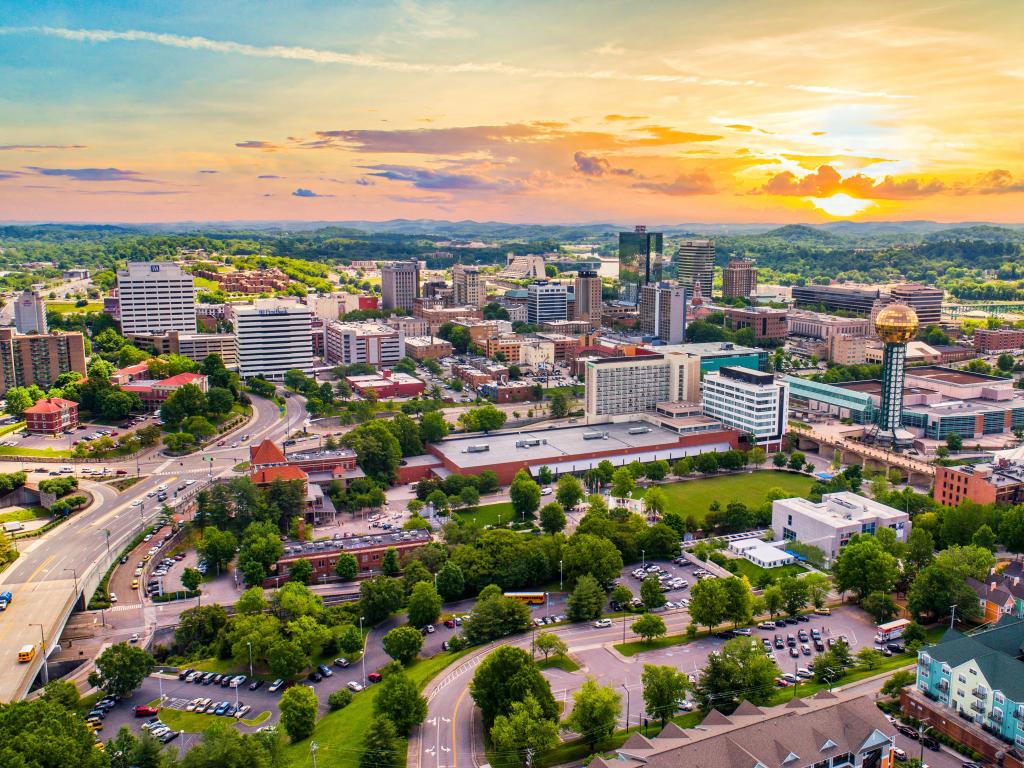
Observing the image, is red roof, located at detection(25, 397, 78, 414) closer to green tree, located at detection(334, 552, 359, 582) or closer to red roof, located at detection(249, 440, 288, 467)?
red roof, located at detection(249, 440, 288, 467)

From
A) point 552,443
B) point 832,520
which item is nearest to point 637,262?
point 552,443

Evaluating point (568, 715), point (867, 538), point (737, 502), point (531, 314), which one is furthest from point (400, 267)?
point (568, 715)

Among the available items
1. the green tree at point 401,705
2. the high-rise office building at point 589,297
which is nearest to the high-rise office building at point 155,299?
the high-rise office building at point 589,297

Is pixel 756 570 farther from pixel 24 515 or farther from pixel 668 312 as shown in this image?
pixel 668 312

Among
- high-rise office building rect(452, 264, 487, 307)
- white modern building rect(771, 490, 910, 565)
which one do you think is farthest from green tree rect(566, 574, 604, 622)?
high-rise office building rect(452, 264, 487, 307)

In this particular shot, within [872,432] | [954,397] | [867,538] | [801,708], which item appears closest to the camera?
[801,708]

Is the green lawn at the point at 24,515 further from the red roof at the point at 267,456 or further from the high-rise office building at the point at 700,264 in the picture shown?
the high-rise office building at the point at 700,264

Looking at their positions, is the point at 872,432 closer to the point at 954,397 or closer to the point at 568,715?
the point at 954,397
